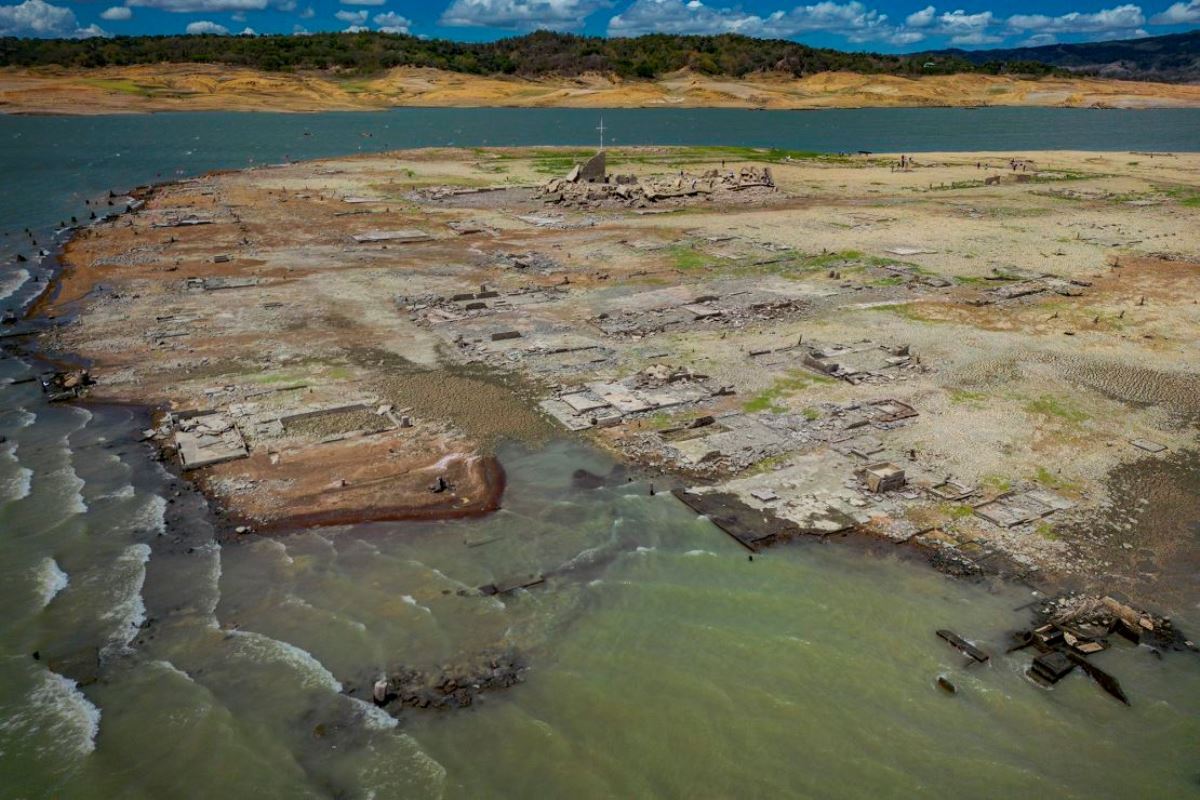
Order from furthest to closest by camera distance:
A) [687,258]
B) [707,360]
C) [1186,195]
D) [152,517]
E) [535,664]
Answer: [1186,195] → [687,258] → [707,360] → [152,517] → [535,664]

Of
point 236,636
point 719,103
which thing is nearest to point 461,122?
point 719,103

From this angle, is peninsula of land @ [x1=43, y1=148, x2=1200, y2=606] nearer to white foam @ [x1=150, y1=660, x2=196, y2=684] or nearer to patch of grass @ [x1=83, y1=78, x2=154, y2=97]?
white foam @ [x1=150, y1=660, x2=196, y2=684]

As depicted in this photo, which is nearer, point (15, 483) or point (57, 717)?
point (57, 717)

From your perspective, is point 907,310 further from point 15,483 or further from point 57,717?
point 15,483

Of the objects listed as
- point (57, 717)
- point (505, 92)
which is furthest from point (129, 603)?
point (505, 92)

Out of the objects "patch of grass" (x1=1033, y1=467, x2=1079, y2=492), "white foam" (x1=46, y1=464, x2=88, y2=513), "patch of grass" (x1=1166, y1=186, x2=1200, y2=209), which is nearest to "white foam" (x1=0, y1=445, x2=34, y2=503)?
"white foam" (x1=46, y1=464, x2=88, y2=513)

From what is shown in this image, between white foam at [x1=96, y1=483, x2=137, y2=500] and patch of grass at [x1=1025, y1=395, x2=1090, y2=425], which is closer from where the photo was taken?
white foam at [x1=96, y1=483, x2=137, y2=500]
